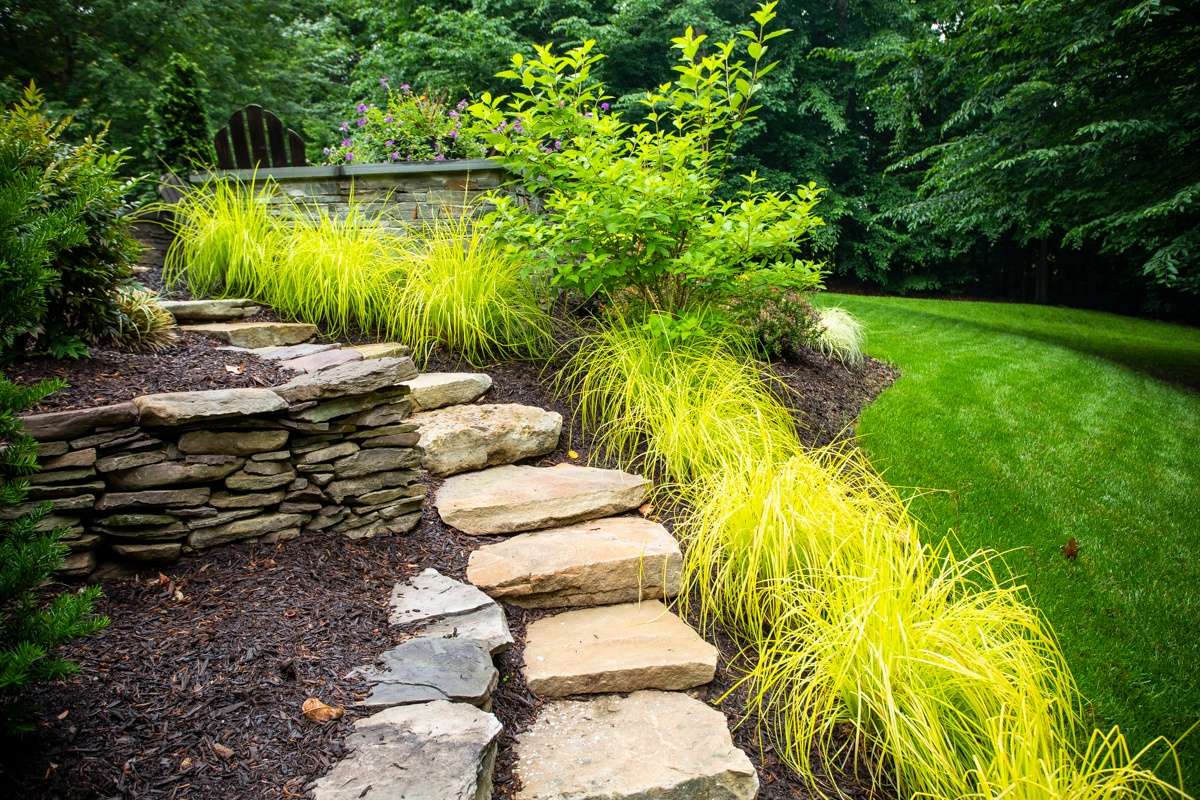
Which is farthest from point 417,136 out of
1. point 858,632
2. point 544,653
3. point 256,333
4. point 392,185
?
point 858,632

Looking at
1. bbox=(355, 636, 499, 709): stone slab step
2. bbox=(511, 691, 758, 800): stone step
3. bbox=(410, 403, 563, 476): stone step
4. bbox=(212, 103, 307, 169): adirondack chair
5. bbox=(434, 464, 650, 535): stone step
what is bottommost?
bbox=(511, 691, 758, 800): stone step

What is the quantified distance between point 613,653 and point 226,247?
11.9ft

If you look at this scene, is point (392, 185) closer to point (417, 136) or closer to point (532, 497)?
point (417, 136)

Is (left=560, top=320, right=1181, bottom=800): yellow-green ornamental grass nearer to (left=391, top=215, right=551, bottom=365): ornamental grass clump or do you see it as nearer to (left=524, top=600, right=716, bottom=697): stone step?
(left=524, top=600, right=716, bottom=697): stone step

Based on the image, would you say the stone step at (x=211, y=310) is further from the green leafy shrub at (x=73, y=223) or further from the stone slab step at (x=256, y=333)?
the green leafy shrub at (x=73, y=223)

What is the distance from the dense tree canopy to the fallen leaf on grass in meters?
3.84

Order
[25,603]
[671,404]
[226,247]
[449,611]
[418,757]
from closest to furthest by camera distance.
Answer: [25,603]
[418,757]
[449,611]
[671,404]
[226,247]

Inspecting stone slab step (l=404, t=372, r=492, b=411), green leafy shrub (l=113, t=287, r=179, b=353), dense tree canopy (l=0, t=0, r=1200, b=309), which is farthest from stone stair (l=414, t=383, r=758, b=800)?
dense tree canopy (l=0, t=0, r=1200, b=309)

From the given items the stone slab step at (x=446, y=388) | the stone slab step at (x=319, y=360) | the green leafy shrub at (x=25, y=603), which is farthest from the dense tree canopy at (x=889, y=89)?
the green leafy shrub at (x=25, y=603)

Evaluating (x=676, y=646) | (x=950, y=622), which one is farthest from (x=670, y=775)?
(x=950, y=622)

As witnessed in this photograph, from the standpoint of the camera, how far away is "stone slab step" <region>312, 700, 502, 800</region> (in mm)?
1376

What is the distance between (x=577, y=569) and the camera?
93.6 inches

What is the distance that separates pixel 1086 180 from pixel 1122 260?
7.69 meters

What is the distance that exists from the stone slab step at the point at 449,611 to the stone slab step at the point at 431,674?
0.08 metres
